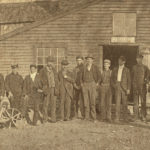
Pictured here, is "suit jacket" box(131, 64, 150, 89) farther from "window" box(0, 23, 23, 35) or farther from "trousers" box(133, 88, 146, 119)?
"window" box(0, 23, 23, 35)

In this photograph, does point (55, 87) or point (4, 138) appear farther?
point (55, 87)

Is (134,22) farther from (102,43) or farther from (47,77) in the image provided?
(47,77)

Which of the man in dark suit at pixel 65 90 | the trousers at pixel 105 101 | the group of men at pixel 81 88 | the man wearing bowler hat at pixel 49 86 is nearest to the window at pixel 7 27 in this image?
the group of men at pixel 81 88

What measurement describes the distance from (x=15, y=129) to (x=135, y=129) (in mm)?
3348

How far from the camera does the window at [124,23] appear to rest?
14273 millimetres

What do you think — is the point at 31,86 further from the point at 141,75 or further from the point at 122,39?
the point at 122,39

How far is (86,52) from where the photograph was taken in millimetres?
14430

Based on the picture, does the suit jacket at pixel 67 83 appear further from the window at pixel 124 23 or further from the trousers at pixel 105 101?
the window at pixel 124 23

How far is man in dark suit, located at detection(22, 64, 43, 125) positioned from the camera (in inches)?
416

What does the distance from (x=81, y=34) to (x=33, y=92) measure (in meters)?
4.66

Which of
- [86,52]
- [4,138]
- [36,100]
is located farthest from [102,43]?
[4,138]

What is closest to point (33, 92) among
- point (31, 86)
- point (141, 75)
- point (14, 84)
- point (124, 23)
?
point (31, 86)

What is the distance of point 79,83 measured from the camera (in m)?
11.3

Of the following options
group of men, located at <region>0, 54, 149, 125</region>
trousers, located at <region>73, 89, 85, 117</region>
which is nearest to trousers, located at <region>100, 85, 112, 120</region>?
group of men, located at <region>0, 54, 149, 125</region>
